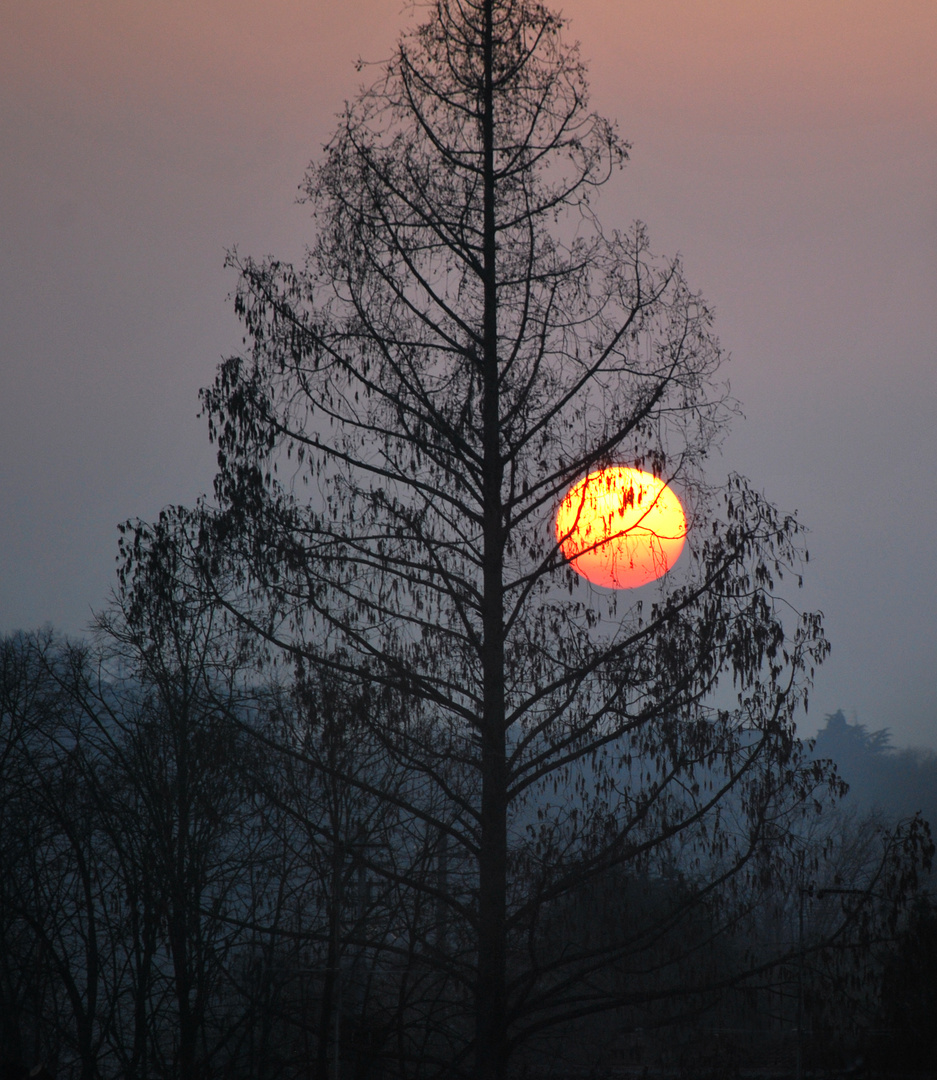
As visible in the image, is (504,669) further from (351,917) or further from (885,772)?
(885,772)

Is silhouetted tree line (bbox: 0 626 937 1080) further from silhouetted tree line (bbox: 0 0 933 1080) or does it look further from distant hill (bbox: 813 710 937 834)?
distant hill (bbox: 813 710 937 834)

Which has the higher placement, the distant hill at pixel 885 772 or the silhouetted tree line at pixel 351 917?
the distant hill at pixel 885 772

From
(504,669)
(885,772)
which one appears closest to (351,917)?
(504,669)

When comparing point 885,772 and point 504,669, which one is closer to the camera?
point 504,669

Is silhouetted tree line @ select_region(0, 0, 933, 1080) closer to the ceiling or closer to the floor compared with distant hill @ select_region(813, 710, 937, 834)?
closer to the floor

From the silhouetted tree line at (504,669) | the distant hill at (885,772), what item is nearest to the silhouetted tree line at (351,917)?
the silhouetted tree line at (504,669)

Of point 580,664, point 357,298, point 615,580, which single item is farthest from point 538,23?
point 580,664

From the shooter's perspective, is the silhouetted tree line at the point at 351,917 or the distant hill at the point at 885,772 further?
the distant hill at the point at 885,772

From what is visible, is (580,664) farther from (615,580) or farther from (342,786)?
(342,786)

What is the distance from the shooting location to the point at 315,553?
288 inches

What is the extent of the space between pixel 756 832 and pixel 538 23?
664cm

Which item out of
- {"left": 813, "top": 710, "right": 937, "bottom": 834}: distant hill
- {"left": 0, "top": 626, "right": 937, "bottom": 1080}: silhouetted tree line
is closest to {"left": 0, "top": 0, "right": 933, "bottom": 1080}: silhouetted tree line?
{"left": 0, "top": 626, "right": 937, "bottom": 1080}: silhouetted tree line

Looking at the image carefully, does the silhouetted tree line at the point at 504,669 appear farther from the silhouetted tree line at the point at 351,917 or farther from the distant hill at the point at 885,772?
the distant hill at the point at 885,772

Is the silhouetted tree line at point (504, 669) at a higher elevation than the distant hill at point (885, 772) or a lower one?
lower
